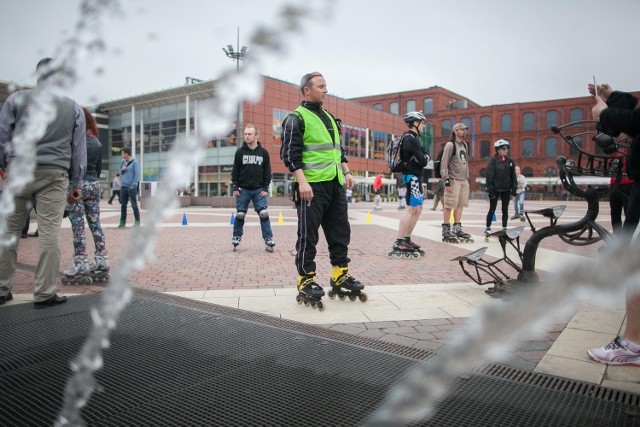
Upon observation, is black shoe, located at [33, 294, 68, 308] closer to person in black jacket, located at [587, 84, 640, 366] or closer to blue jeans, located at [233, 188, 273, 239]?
blue jeans, located at [233, 188, 273, 239]

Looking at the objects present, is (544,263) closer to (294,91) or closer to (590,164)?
(590,164)

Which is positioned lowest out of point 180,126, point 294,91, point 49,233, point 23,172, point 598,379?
point 598,379

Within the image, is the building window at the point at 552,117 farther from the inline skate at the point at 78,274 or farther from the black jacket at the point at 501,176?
the inline skate at the point at 78,274

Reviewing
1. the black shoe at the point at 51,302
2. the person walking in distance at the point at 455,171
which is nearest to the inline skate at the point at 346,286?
the black shoe at the point at 51,302

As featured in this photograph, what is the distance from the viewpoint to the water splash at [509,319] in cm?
61

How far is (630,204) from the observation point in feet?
8.23

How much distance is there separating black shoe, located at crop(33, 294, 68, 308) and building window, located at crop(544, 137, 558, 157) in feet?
228

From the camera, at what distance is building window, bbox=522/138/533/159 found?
6412 cm

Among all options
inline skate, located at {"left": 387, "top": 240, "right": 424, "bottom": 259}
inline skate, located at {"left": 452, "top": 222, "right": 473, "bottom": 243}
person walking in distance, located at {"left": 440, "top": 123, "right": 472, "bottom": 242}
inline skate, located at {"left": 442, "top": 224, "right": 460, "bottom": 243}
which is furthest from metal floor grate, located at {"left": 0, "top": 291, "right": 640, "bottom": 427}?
inline skate, located at {"left": 452, "top": 222, "right": 473, "bottom": 243}

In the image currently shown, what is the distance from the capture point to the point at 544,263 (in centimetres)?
567

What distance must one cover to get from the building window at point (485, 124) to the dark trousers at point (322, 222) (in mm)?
71018

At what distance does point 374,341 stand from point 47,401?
1.87 meters

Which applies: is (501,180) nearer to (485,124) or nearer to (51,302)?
(51,302)

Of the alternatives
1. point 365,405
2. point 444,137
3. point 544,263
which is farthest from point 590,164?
point 444,137
